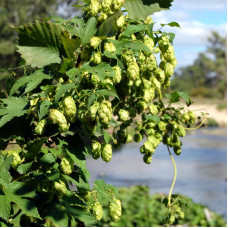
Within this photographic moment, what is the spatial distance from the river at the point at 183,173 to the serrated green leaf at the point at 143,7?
6477 millimetres

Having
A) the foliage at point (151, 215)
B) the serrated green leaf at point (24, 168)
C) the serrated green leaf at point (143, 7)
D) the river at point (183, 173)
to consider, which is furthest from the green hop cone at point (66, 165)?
the river at point (183, 173)

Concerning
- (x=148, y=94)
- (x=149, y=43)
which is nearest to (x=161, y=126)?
(x=148, y=94)

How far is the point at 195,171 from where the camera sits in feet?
40.5

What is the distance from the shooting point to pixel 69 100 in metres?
1.42

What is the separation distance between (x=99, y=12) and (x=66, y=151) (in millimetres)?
477

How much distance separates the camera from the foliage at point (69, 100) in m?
1.50

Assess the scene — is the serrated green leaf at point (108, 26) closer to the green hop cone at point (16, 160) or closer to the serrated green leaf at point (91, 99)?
the serrated green leaf at point (91, 99)

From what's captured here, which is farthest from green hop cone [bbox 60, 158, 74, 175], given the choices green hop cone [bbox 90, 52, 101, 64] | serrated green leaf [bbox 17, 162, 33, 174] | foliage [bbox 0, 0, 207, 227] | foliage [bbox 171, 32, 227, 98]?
foliage [bbox 171, 32, 227, 98]

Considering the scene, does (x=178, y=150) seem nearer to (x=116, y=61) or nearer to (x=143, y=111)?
(x=143, y=111)

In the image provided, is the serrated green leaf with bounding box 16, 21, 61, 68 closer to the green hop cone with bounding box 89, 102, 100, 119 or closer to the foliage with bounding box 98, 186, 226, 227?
the green hop cone with bounding box 89, 102, 100, 119

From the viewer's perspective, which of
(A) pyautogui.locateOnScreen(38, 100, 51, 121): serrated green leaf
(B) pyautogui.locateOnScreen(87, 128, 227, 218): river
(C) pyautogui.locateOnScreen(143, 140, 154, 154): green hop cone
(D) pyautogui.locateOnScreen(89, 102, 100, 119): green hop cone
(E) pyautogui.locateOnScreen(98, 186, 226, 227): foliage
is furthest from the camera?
(B) pyautogui.locateOnScreen(87, 128, 227, 218): river

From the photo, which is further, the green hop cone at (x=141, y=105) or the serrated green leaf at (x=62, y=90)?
the green hop cone at (x=141, y=105)

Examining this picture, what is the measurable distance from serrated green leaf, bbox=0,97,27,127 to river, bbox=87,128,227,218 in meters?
6.66

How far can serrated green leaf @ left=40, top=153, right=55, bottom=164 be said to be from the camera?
1525 millimetres
